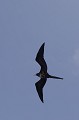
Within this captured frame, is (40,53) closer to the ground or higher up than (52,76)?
higher up

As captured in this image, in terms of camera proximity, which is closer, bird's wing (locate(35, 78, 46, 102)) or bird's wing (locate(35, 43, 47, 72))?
bird's wing (locate(35, 43, 47, 72))

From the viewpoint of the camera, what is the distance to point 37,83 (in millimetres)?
43906

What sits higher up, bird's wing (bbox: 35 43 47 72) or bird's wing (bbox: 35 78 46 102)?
bird's wing (bbox: 35 43 47 72)

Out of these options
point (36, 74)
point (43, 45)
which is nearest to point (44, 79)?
point (36, 74)

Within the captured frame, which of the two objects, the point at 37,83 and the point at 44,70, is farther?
the point at 37,83

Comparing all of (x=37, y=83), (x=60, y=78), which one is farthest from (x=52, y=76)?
(x=37, y=83)

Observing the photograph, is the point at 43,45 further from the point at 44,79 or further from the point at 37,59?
the point at 44,79

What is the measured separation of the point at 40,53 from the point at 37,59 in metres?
1.07

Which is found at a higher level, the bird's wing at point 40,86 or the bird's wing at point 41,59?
Result: the bird's wing at point 41,59

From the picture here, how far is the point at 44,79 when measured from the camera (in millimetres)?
42438

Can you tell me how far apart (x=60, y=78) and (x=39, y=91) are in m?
5.60

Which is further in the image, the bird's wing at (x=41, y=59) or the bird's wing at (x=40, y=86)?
the bird's wing at (x=40, y=86)

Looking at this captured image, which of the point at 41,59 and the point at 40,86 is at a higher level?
the point at 41,59

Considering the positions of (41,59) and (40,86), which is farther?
(40,86)
